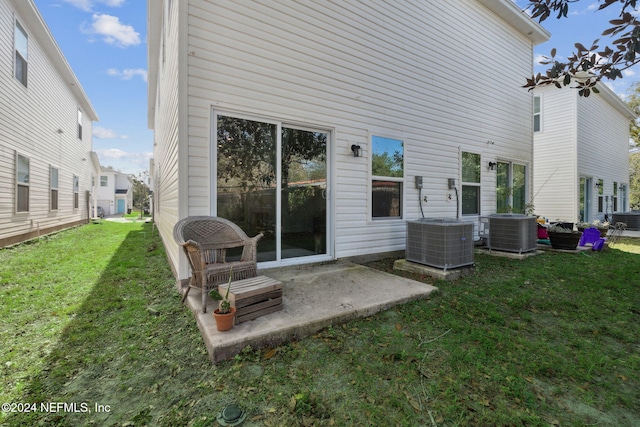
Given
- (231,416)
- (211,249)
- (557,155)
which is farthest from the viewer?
(557,155)

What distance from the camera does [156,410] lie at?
5.29ft

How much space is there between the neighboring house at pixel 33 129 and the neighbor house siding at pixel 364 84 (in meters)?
6.37

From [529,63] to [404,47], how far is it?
5.48 m

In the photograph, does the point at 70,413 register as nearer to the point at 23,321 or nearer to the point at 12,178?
the point at 23,321

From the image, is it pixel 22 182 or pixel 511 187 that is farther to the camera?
pixel 511 187

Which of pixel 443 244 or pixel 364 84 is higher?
pixel 364 84

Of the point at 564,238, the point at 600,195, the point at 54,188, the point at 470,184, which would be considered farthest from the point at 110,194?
the point at 600,195

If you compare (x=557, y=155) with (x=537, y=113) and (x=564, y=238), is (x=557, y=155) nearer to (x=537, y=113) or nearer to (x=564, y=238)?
(x=537, y=113)

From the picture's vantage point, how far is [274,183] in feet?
13.1

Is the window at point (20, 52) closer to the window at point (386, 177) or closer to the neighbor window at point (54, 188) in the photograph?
the neighbor window at point (54, 188)

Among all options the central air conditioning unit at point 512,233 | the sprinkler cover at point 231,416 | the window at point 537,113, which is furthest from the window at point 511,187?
the sprinkler cover at point 231,416

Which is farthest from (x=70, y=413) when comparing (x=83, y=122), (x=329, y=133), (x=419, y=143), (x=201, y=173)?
(x=83, y=122)

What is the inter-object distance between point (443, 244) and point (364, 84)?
305cm

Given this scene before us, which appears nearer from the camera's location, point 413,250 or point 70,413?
point 70,413
